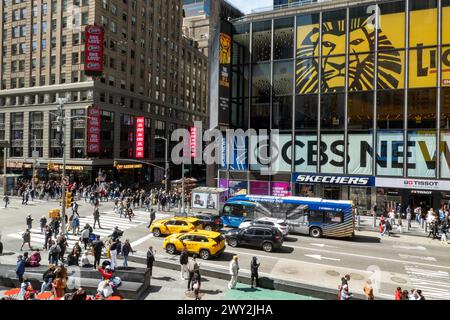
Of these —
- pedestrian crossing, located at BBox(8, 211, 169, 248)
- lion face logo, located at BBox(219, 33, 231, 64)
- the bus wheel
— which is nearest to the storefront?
the bus wheel

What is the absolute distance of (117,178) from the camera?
60.7 metres

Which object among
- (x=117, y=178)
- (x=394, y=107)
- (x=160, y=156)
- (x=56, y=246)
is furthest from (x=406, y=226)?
(x=160, y=156)

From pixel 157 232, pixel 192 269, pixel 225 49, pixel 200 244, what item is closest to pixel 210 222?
pixel 157 232

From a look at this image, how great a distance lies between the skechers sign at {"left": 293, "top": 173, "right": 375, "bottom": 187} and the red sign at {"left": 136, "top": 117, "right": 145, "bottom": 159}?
3233cm

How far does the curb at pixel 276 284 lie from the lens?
14.4m

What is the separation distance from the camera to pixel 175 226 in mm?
25297

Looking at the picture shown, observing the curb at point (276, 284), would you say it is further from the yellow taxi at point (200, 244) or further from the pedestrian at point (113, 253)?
the pedestrian at point (113, 253)

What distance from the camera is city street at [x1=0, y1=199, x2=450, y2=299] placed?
17281 mm

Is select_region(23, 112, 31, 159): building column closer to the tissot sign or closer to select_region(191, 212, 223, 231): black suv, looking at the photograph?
select_region(191, 212, 223, 231): black suv

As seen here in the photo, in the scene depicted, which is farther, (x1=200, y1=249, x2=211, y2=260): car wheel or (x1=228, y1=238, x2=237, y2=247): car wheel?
(x1=228, y1=238, x2=237, y2=247): car wheel

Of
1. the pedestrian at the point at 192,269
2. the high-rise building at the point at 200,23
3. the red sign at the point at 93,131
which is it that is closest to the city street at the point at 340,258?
the pedestrian at the point at 192,269

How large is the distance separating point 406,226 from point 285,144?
15.9 m

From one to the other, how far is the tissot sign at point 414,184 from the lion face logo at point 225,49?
23392mm

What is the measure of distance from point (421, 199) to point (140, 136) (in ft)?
153
